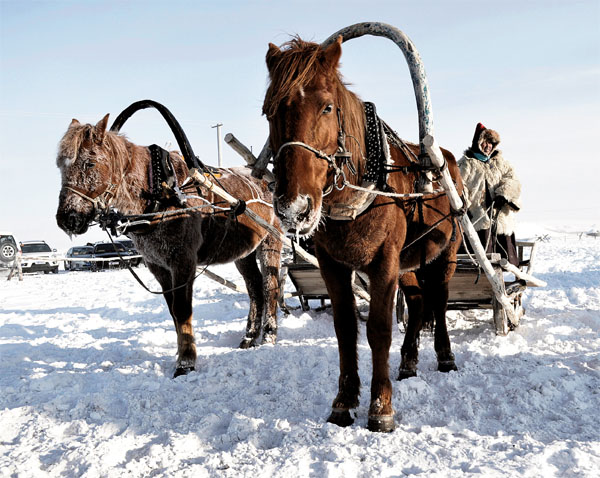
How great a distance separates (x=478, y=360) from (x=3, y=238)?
20948 millimetres

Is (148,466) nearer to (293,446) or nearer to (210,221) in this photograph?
(293,446)

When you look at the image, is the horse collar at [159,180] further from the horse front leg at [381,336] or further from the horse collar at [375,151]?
the horse front leg at [381,336]

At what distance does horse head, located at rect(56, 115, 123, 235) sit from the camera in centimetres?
490

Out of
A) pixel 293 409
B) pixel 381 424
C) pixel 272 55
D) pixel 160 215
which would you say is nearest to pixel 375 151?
pixel 272 55

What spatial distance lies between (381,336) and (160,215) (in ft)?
9.20

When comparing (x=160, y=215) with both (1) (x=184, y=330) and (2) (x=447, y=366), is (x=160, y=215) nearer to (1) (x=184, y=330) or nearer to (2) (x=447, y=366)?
(1) (x=184, y=330)

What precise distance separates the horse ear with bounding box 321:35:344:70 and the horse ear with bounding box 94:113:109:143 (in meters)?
2.87

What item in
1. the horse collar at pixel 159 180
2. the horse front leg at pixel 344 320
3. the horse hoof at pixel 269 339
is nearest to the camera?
the horse front leg at pixel 344 320

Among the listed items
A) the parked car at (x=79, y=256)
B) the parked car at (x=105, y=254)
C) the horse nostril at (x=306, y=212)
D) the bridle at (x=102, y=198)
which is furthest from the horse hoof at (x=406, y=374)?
the parked car at (x=79, y=256)

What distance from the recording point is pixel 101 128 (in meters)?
5.16

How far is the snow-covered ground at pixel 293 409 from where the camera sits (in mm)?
3041

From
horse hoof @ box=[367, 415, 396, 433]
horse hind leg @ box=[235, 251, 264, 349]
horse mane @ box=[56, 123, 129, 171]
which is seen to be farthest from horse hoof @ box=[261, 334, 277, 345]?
horse hoof @ box=[367, 415, 396, 433]

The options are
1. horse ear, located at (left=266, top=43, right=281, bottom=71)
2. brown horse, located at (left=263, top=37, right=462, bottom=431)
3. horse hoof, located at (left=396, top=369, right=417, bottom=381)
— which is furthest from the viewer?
horse hoof, located at (left=396, top=369, right=417, bottom=381)

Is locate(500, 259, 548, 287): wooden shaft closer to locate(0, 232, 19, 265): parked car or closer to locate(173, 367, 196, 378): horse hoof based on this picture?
locate(173, 367, 196, 378): horse hoof
